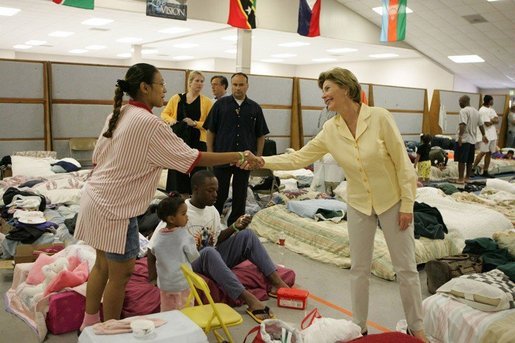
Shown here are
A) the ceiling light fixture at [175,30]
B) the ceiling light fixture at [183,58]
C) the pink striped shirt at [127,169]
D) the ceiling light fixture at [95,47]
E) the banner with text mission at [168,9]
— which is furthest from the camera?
the ceiling light fixture at [183,58]

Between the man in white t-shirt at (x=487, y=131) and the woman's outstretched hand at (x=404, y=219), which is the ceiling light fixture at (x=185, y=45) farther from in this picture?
the woman's outstretched hand at (x=404, y=219)

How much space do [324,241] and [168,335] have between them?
2.86 metres

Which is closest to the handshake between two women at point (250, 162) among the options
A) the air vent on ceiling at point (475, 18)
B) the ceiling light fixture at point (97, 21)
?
the air vent on ceiling at point (475, 18)

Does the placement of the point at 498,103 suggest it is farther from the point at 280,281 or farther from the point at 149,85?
Result: the point at 149,85

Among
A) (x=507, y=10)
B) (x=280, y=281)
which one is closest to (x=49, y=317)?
(x=280, y=281)

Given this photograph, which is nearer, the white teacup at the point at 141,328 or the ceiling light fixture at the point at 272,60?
the white teacup at the point at 141,328

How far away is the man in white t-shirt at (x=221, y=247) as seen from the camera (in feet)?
10.8

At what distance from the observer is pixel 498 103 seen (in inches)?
550

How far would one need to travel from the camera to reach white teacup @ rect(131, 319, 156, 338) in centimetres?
212

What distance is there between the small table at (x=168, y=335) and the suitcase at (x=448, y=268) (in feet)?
7.29

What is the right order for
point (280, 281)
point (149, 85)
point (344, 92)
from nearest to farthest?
point (149, 85)
point (344, 92)
point (280, 281)

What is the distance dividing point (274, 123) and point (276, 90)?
0.61 metres

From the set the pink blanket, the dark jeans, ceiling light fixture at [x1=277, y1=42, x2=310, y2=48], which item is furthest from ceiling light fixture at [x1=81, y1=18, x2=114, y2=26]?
the pink blanket

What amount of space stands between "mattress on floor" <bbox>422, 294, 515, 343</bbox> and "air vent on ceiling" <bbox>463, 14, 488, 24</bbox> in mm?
10950
